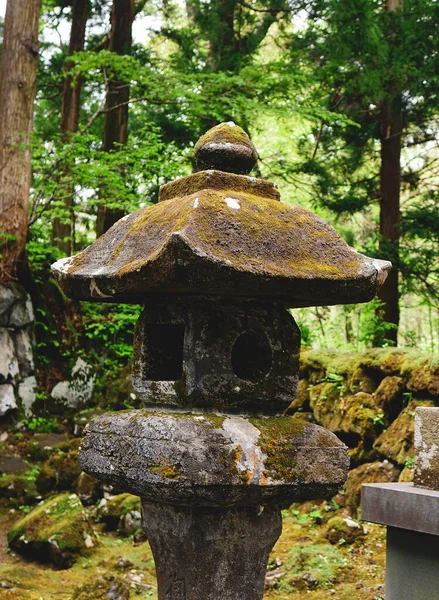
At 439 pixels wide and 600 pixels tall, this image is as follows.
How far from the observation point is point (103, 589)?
4.89 m

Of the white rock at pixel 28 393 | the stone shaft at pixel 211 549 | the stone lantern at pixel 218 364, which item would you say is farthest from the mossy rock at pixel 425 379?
the white rock at pixel 28 393

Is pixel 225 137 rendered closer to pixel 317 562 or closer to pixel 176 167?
pixel 317 562

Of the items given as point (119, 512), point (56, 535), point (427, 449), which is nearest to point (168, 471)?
point (427, 449)

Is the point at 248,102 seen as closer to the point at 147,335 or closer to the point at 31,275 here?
the point at 31,275

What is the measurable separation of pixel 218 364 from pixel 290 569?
3299 mm

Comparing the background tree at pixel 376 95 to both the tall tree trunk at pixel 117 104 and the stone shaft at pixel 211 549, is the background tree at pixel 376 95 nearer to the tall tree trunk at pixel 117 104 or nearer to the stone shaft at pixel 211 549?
the tall tree trunk at pixel 117 104

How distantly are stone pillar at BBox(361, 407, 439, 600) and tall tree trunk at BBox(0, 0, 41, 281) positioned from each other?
7350 millimetres

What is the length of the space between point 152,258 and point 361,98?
8.96 meters

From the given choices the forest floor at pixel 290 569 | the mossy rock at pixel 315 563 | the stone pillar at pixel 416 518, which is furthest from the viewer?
the mossy rock at pixel 315 563

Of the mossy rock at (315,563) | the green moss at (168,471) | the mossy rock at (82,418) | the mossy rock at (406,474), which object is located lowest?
the mossy rock at (315,563)

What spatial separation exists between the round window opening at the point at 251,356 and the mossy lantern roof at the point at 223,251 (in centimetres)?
23

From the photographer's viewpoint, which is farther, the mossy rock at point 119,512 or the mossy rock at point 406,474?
the mossy rock at point 119,512

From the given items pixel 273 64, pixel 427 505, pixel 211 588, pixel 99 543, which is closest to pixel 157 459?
pixel 211 588

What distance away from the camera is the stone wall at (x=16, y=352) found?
9.35 meters
